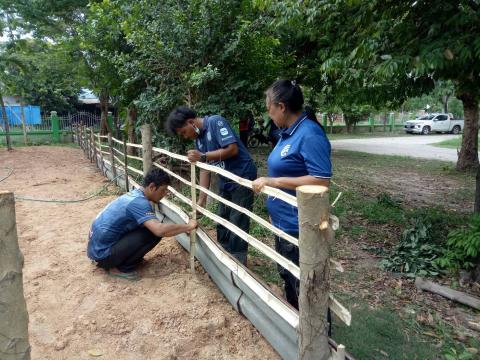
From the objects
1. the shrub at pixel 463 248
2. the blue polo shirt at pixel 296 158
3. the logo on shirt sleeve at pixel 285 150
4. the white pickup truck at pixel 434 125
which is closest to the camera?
the blue polo shirt at pixel 296 158

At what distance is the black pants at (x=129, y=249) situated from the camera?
330 centimetres

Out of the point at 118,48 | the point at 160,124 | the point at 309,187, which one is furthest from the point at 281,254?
the point at 118,48

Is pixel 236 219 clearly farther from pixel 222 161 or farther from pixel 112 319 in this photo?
pixel 112 319

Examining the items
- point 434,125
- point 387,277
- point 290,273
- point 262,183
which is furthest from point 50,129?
point 434,125

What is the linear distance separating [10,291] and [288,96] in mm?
1580

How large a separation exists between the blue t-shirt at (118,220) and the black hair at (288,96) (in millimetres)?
1622

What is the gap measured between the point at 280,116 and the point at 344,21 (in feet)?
9.97

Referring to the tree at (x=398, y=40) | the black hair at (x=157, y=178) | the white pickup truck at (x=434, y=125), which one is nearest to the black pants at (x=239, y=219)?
the black hair at (x=157, y=178)

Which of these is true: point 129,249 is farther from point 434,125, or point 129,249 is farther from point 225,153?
point 434,125

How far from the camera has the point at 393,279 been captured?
3947mm

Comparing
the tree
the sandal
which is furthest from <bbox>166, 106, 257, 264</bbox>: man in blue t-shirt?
the tree

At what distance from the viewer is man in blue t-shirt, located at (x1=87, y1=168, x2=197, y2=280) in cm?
323

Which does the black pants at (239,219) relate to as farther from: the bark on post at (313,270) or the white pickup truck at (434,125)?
the white pickup truck at (434,125)

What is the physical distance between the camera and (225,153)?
127 inches
